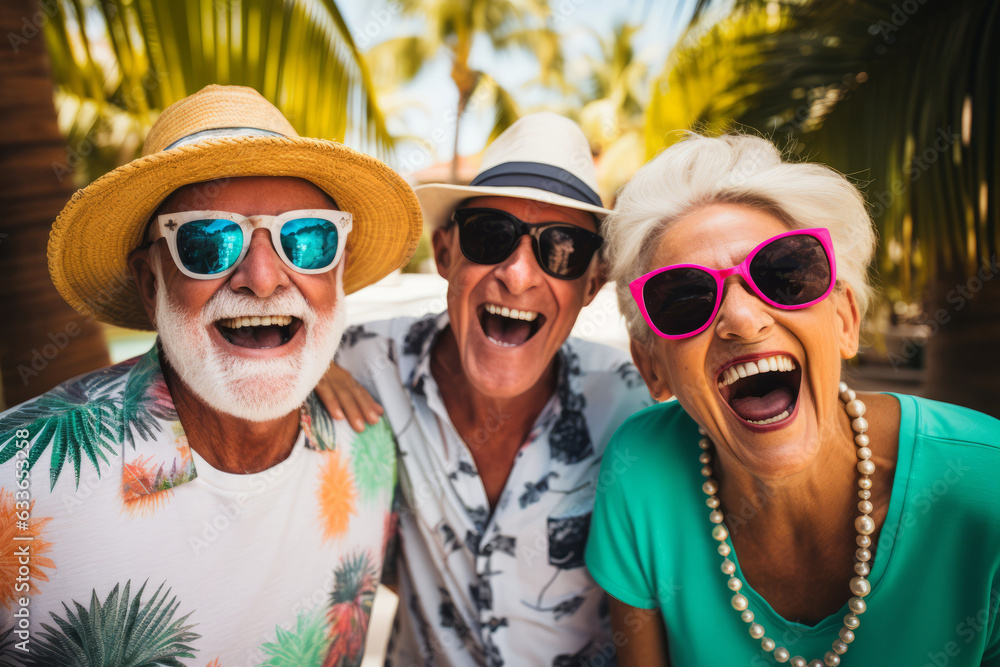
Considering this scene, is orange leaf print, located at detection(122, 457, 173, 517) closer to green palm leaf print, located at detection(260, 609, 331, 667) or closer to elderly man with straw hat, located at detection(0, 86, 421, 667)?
elderly man with straw hat, located at detection(0, 86, 421, 667)

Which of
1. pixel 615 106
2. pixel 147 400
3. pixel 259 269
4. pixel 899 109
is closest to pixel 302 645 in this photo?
pixel 147 400

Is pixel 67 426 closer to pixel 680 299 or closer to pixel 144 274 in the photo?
pixel 144 274

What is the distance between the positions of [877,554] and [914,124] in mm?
2993

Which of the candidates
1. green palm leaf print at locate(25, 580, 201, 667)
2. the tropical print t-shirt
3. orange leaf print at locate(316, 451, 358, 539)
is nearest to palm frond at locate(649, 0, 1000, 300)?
orange leaf print at locate(316, 451, 358, 539)

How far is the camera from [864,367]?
11.3 m

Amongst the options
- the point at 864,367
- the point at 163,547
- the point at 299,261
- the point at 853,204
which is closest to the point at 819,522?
the point at 853,204

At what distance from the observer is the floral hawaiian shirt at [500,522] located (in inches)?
90.1

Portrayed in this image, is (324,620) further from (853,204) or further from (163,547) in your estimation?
(853,204)

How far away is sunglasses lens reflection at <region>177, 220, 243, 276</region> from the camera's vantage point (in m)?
1.83

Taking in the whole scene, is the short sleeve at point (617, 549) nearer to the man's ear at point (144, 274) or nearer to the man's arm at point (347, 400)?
the man's arm at point (347, 400)

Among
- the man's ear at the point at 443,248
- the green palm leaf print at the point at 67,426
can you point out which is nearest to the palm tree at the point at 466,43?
the man's ear at the point at 443,248

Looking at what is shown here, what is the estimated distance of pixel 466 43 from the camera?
23.2m

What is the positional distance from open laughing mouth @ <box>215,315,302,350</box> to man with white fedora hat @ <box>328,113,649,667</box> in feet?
1.15

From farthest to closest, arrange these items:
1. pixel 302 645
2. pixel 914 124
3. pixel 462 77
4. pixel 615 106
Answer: pixel 615 106
pixel 462 77
pixel 914 124
pixel 302 645
